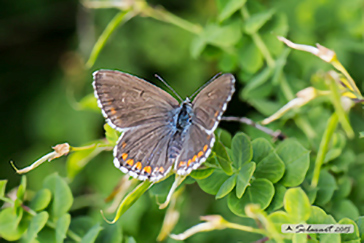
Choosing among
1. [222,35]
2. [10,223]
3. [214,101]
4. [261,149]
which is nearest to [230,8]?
[222,35]

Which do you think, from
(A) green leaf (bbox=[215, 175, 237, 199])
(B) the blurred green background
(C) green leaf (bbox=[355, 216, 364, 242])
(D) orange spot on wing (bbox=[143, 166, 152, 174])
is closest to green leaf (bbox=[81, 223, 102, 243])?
(D) orange spot on wing (bbox=[143, 166, 152, 174])

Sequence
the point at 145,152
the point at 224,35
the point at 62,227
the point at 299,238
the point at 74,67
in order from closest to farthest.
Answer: the point at 299,238 < the point at 62,227 < the point at 145,152 < the point at 224,35 < the point at 74,67

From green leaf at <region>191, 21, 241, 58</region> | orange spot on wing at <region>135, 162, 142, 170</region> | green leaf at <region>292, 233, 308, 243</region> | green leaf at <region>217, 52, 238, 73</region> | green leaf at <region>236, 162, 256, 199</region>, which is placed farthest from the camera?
green leaf at <region>217, 52, 238, 73</region>

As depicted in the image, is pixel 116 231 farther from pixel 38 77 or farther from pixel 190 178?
pixel 38 77

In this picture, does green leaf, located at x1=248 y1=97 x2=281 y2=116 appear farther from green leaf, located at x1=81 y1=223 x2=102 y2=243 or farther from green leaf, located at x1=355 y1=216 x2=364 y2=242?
green leaf, located at x1=81 y1=223 x2=102 y2=243

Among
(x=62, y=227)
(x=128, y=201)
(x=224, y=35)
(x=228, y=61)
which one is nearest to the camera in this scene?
(x=128, y=201)

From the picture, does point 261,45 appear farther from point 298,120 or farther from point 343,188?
point 343,188
